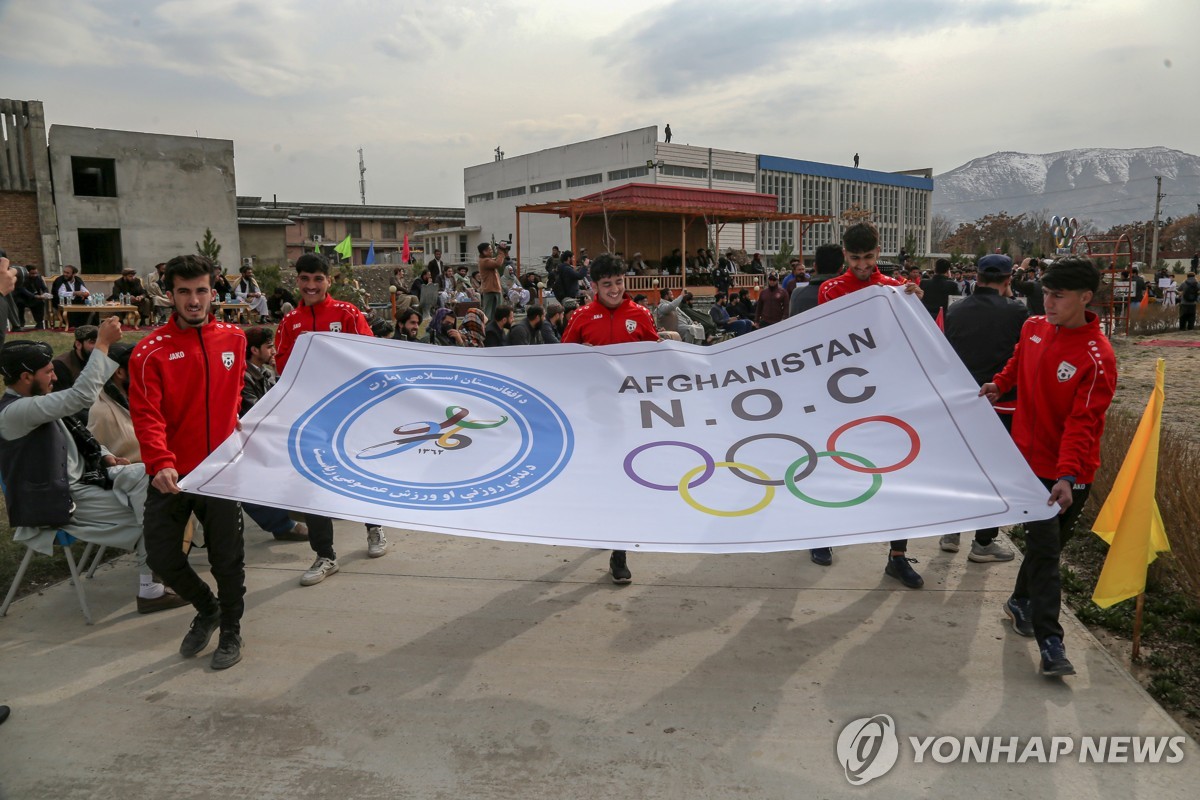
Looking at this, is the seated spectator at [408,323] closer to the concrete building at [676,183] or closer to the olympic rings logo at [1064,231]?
the olympic rings logo at [1064,231]

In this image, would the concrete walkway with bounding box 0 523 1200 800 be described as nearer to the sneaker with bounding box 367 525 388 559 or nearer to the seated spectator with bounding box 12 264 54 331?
the sneaker with bounding box 367 525 388 559

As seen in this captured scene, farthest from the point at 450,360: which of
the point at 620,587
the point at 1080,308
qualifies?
the point at 1080,308

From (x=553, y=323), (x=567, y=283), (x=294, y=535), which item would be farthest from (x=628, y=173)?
(x=294, y=535)

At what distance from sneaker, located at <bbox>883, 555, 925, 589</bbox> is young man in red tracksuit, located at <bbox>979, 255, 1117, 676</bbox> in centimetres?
92

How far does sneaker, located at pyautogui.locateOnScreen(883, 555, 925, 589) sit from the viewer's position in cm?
473

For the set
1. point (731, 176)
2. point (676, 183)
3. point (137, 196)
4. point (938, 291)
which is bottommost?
point (938, 291)

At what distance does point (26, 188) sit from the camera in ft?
87.6

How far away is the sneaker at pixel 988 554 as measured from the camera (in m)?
5.14

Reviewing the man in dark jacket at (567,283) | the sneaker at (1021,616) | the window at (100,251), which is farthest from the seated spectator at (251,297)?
the sneaker at (1021,616)

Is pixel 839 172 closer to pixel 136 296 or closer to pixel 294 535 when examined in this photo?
pixel 136 296

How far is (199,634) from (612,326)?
2.83 m

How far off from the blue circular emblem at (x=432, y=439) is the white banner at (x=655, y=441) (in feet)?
0.03

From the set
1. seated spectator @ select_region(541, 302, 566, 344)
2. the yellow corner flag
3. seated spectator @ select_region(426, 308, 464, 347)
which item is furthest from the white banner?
seated spectator @ select_region(541, 302, 566, 344)

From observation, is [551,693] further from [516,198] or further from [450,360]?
[516,198]
